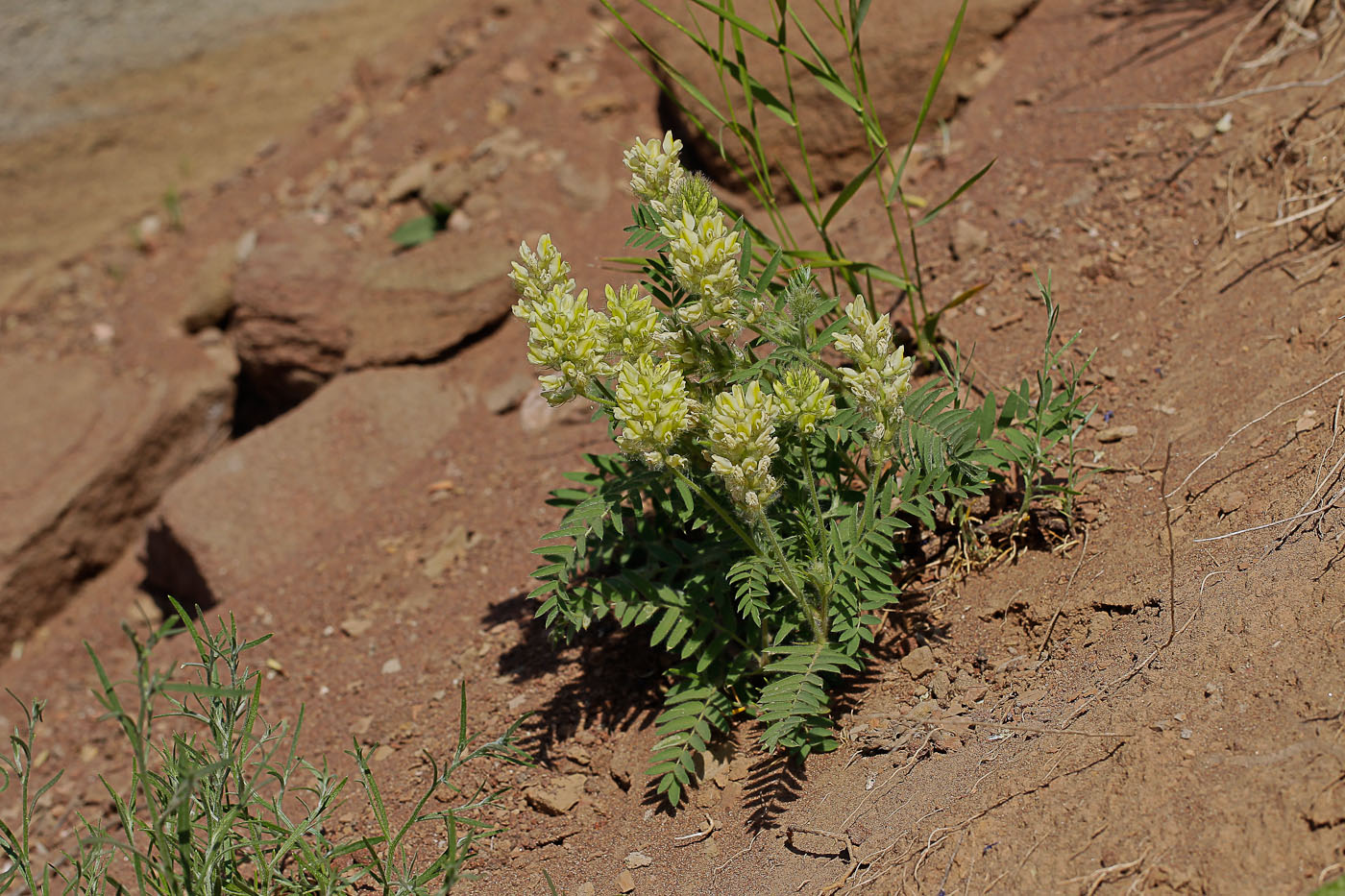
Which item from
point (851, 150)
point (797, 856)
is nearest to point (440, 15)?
point (851, 150)

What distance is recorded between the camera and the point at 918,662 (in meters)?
2.66

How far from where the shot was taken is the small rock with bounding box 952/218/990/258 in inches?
148

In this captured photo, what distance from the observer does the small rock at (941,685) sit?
257 cm

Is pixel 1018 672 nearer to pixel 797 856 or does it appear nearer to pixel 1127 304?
pixel 797 856

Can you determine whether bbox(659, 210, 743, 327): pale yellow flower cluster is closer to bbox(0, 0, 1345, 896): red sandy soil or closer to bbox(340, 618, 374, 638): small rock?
bbox(0, 0, 1345, 896): red sandy soil

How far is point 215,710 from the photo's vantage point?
2289 millimetres

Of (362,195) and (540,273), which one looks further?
(362,195)

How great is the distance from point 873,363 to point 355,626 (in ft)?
7.81

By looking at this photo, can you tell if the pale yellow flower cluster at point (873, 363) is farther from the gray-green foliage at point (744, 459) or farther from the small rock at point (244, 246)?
the small rock at point (244, 246)

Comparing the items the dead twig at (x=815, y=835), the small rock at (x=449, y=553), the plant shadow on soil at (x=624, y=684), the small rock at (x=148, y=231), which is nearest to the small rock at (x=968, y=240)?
the plant shadow on soil at (x=624, y=684)

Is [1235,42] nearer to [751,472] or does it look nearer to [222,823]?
[751,472]

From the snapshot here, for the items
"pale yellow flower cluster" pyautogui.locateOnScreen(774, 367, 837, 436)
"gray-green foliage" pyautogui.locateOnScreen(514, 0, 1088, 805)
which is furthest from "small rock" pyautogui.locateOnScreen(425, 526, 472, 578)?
"pale yellow flower cluster" pyautogui.locateOnScreen(774, 367, 837, 436)

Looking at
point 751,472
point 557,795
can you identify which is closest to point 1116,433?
point 751,472

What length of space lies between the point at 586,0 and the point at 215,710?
186 inches
